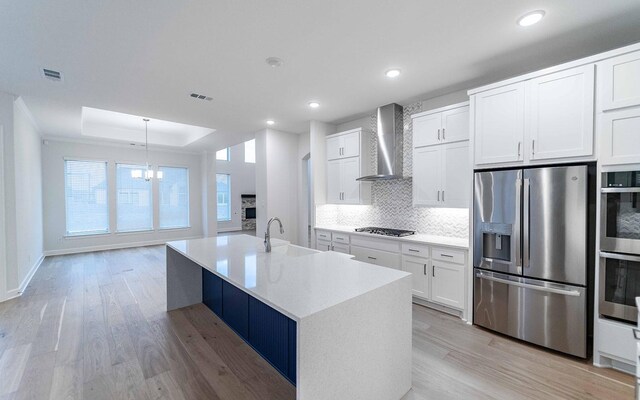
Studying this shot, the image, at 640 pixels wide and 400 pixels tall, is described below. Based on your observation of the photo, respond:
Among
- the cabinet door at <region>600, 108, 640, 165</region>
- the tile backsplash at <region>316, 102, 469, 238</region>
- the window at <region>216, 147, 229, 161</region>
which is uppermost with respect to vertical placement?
the window at <region>216, 147, 229, 161</region>

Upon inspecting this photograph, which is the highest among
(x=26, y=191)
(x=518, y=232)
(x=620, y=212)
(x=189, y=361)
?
(x=26, y=191)

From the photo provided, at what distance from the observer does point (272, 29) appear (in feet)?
7.37

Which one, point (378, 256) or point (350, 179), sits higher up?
point (350, 179)

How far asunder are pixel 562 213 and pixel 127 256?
7910mm

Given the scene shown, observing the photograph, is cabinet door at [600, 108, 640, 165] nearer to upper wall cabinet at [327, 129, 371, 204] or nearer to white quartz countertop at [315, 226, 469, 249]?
white quartz countertop at [315, 226, 469, 249]

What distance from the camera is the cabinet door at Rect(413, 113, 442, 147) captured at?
3.51m

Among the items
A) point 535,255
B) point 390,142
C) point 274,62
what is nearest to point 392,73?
point 390,142

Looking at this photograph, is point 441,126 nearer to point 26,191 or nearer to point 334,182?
point 334,182

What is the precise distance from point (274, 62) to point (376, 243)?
8.81 ft

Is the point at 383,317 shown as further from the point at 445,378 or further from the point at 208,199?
the point at 208,199

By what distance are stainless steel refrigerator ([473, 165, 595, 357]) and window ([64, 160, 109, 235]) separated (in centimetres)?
857

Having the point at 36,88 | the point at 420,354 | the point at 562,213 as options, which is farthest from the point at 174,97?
the point at 562,213

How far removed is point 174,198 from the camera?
332 inches

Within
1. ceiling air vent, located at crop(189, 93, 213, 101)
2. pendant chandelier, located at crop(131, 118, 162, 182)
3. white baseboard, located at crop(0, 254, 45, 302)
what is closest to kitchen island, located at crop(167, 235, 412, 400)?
ceiling air vent, located at crop(189, 93, 213, 101)
